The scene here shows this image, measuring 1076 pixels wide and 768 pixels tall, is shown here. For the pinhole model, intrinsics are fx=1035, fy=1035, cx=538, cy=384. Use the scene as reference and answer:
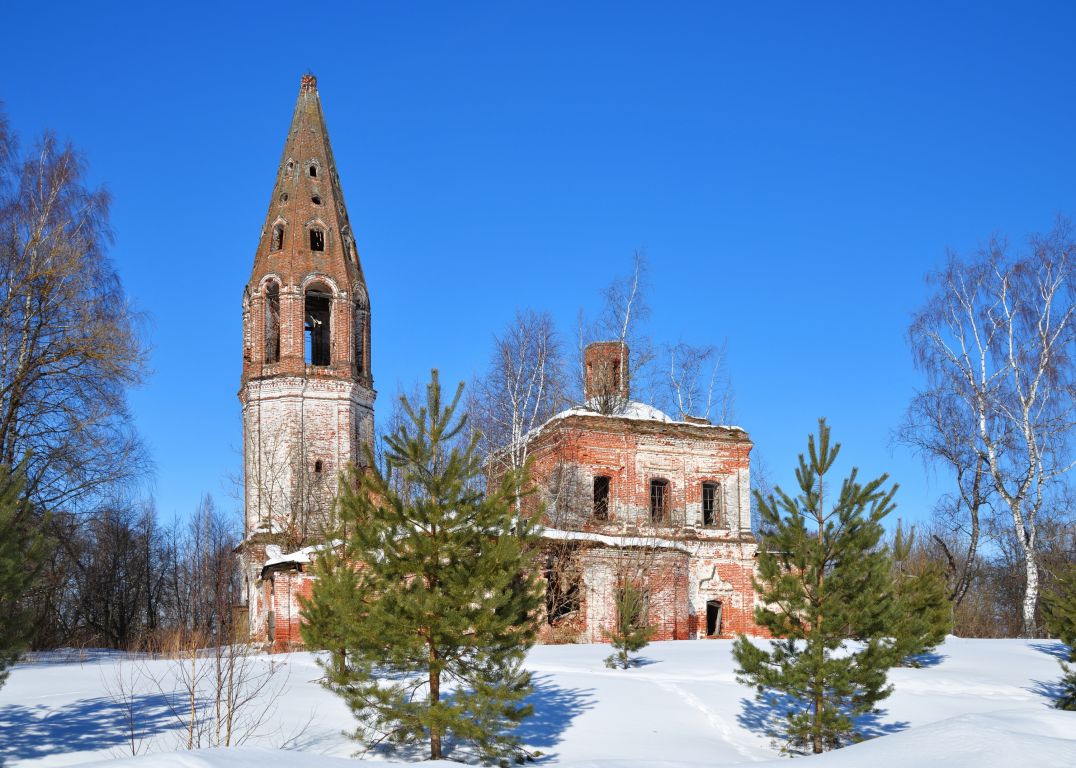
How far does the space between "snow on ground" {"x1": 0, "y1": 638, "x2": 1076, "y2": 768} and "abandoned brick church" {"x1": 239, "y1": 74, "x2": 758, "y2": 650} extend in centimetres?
647

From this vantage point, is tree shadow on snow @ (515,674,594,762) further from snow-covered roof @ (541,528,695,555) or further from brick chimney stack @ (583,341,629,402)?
brick chimney stack @ (583,341,629,402)

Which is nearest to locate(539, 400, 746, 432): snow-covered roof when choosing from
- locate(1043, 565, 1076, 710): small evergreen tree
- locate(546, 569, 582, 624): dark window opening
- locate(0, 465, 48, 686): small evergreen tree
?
locate(546, 569, 582, 624): dark window opening

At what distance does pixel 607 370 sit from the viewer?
111ft

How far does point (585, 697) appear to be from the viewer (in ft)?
54.1

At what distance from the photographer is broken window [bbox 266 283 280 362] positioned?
102 feet

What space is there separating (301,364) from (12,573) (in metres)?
19.6

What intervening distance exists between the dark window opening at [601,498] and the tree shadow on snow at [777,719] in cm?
1323

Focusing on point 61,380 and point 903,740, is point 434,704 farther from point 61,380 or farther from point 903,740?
point 61,380

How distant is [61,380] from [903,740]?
61.8ft

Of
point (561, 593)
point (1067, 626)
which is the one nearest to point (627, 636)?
point (561, 593)

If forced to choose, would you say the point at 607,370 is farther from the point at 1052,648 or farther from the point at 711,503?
the point at 1052,648

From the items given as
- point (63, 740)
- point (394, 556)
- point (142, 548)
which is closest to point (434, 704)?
point (394, 556)

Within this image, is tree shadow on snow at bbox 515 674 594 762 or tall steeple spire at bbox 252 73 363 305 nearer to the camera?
tree shadow on snow at bbox 515 674 594 762

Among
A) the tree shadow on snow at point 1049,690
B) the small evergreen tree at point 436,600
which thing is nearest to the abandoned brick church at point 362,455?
the tree shadow on snow at point 1049,690
